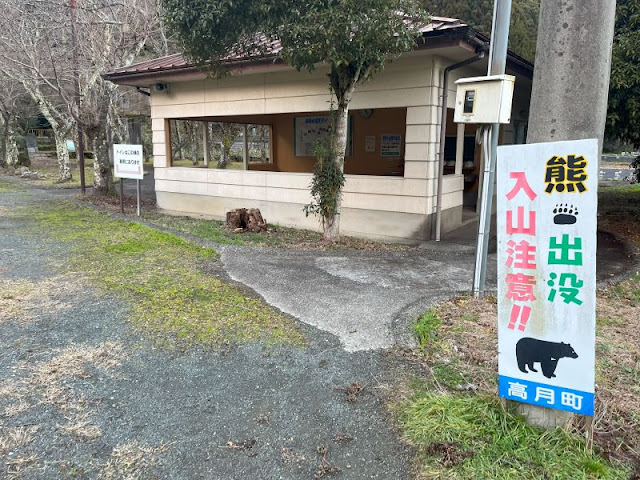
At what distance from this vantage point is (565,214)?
2.16 metres

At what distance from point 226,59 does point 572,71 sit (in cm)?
637

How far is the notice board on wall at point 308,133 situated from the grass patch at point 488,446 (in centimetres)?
964

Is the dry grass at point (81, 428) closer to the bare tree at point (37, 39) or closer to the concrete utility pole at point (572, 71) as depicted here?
the concrete utility pole at point (572, 71)

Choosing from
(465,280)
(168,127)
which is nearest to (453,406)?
(465,280)

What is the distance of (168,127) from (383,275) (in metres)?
7.59

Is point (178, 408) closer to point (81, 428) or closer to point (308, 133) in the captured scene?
point (81, 428)

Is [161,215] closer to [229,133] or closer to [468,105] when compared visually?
[468,105]

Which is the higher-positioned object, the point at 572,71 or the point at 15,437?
the point at 572,71

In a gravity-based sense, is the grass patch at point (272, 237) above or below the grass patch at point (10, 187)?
below

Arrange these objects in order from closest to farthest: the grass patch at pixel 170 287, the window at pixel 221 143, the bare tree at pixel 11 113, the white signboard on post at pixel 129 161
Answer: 1. the grass patch at pixel 170 287
2. the white signboard on post at pixel 129 161
3. the window at pixel 221 143
4. the bare tree at pixel 11 113

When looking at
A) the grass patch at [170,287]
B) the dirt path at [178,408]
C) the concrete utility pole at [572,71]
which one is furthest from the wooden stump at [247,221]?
the concrete utility pole at [572,71]

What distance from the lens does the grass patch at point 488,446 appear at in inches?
83.8

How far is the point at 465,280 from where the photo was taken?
531 centimetres

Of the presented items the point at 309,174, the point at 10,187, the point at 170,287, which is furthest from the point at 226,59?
the point at 10,187
